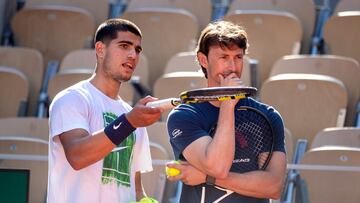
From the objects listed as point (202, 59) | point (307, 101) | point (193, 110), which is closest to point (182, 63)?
point (307, 101)

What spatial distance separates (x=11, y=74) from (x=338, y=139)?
2.74 meters

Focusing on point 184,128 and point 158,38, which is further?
point 158,38

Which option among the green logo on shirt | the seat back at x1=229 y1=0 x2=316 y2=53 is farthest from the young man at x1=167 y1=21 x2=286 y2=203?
the seat back at x1=229 y1=0 x2=316 y2=53

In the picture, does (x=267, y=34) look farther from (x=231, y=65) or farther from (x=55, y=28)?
(x=231, y=65)

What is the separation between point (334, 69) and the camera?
752 centimetres

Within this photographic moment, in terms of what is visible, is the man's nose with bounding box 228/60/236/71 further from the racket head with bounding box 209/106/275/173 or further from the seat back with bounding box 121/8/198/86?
the seat back with bounding box 121/8/198/86

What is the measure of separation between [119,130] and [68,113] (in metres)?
0.32

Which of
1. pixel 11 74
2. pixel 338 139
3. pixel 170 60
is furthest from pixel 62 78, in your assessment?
pixel 338 139

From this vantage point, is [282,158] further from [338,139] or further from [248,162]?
[338,139]

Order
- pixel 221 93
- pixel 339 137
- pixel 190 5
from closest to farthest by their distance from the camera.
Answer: pixel 221 93 → pixel 339 137 → pixel 190 5

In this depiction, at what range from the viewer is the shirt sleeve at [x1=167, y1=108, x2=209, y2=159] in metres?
3.70

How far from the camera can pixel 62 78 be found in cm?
761

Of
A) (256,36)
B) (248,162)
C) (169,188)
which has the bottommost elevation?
(169,188)

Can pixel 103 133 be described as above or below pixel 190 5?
below
